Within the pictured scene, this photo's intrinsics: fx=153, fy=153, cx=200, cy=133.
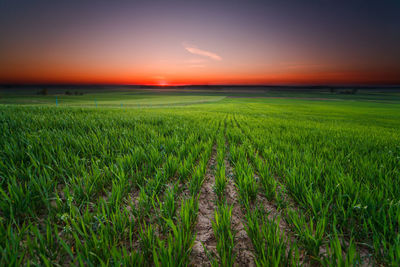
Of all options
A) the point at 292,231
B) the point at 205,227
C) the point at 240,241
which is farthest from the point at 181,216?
the point at 292,231

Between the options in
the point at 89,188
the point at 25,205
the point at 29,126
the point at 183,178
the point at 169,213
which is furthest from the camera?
the point at 29,126

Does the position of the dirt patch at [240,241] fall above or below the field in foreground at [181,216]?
below

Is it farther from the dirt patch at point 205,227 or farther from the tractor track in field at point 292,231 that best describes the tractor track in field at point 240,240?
the tractor track in field at point 292,231

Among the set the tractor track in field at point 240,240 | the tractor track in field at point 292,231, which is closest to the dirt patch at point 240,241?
the tractor track in field at point 240,240

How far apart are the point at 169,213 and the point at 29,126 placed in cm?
491

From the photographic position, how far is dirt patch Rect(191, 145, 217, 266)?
1392 mm

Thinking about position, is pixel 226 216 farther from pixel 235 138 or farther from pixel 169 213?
pixel 235 138

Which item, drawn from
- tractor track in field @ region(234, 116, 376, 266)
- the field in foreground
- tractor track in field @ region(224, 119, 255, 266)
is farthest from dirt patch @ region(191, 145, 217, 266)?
tractor track in field @ region(234, 116, 376, 266)

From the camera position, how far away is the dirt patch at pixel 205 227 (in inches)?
54.8

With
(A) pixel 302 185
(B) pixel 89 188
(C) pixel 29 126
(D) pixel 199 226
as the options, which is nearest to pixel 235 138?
(A) pixel 302 185

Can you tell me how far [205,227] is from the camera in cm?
177

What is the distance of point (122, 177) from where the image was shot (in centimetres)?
223

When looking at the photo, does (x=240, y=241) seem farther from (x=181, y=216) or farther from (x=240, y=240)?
(x=181, y=216)

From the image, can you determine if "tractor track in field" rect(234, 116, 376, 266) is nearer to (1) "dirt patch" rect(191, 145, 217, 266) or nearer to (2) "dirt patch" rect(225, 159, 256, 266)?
(2) "dirt patch" rect(225, 159, 256, 266)
